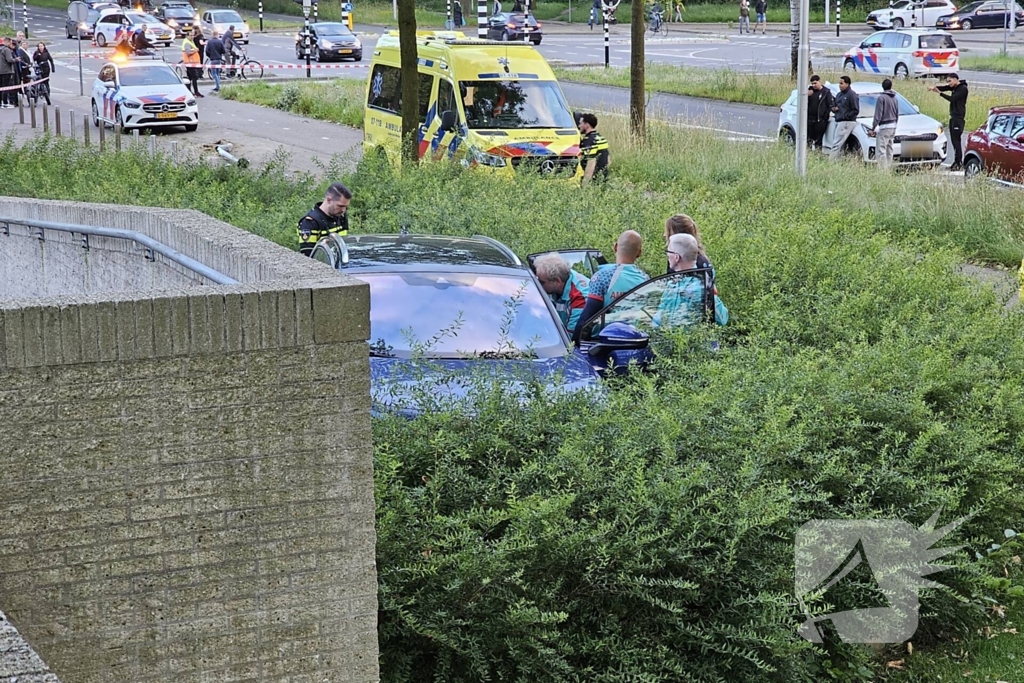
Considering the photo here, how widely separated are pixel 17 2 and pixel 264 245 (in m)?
86.6

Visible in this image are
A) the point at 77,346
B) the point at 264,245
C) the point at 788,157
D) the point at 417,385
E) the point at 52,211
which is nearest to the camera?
the point at 77,346

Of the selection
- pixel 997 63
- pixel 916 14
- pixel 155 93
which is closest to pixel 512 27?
pixel 916 14

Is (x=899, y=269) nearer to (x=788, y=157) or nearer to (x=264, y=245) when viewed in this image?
(x=264, y=245)

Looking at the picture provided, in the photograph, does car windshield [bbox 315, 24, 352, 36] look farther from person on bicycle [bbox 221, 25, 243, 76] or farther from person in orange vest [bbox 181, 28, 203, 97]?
person in orange vest [bbox 181, 28, 203, 97]

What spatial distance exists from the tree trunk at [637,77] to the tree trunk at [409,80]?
17.5 ft

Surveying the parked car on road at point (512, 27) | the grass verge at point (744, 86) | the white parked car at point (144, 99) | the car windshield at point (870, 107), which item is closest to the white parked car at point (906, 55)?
the grass verge at point (744, 86)

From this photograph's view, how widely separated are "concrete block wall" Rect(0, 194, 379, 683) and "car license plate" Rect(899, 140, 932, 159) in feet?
65.7

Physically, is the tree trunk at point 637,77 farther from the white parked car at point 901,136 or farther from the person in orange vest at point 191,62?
the person in orange vest at point 191,62

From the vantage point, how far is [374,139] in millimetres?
20281

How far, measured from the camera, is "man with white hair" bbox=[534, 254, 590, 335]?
9.04 meters

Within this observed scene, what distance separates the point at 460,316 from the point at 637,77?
15249 millimetres

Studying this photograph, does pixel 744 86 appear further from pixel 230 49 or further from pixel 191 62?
pixel 230 49

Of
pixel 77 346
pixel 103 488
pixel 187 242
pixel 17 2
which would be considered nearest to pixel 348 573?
pixel 103 488

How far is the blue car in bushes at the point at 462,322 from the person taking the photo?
6977mm
